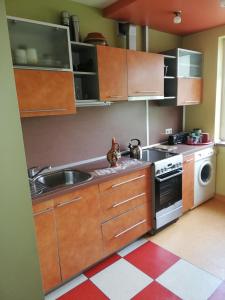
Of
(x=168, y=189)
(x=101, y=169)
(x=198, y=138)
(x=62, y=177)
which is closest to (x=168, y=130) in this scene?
(x=198, y=138)

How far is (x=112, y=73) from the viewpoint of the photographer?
219 centimetres

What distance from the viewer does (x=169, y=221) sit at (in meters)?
2.60

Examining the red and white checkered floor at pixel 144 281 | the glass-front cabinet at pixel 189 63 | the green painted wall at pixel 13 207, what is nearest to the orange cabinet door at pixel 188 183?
the red and white checkered floor at pixel 144 281

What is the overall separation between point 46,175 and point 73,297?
1.06 metres

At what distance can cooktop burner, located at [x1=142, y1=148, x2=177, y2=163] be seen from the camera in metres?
2.50

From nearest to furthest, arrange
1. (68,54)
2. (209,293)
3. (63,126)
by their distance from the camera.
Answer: (209,293) → (68,54) → (63,126)

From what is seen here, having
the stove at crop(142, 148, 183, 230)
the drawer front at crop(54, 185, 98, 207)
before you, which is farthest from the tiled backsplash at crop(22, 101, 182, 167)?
the drawer front at crop(54, 185, 98, 207)

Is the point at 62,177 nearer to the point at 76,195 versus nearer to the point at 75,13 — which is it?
the point at 76,195

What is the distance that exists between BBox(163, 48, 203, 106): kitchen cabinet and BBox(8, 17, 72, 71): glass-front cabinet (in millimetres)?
1409

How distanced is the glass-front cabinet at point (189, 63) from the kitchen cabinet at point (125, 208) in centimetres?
153

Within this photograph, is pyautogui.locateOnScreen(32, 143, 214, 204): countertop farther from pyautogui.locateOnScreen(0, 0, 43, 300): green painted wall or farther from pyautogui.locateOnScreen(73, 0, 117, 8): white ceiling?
pyautogui.locateOnScreen(73, 0, 117, 8): white ceiling

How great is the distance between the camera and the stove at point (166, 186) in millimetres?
2385

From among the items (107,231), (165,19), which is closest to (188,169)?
(107,231)

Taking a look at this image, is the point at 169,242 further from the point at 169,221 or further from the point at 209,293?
the point at 209,293
